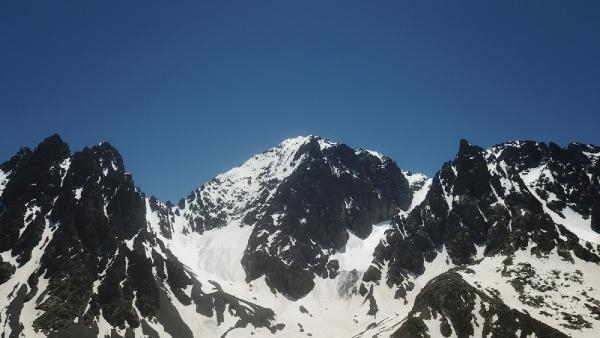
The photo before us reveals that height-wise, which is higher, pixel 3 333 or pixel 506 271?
pixel 3 333

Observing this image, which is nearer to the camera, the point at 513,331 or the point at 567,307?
the point at 513,331

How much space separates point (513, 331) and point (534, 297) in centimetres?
2397

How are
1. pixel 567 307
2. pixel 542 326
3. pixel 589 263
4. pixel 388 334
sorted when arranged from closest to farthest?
pixel 542 326 < pixel 567 307 < pixel 388 334 < pixel 589 263

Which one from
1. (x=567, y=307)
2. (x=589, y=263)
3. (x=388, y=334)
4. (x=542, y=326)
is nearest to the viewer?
(x=542, y=326)

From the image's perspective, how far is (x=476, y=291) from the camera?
178 meters

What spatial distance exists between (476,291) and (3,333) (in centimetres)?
15544

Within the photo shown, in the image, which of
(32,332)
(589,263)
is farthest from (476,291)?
(32,332)

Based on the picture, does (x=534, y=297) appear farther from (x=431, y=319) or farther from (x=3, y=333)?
(x=3, y=333)

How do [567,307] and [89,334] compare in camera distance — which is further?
[89,334]

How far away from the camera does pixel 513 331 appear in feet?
512

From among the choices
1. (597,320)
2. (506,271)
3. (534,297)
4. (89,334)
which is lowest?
(597,320)

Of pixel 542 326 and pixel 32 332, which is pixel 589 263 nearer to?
pixel 542 326

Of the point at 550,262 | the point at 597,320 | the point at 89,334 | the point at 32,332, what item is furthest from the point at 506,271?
the point at 32,332

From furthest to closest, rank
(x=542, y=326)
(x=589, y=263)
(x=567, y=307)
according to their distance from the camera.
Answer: (x=589, y=263), (x=567, y=307), (x=542, y=326)
